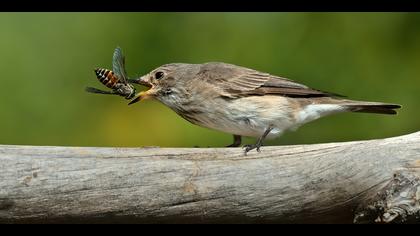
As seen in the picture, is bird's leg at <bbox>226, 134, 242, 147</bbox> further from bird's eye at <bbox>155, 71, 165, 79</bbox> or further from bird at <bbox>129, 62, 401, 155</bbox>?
bird's eye at <bbox>155, 71, 165, 79</bbox>

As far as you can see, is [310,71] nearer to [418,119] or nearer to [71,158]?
[418,119]

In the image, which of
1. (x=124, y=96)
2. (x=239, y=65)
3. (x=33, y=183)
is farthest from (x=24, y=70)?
(x=33, y=183)

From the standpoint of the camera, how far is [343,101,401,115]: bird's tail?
6.20 m

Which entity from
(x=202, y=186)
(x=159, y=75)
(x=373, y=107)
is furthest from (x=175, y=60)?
(x=202, y=186)

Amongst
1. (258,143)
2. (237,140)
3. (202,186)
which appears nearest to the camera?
(202,186)

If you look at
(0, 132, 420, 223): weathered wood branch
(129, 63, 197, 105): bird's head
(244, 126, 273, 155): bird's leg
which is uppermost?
(129, 63, 197, 105): bird's head

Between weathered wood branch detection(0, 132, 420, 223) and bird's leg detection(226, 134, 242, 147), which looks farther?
bird's leg detection(226, 134, 242, 147)

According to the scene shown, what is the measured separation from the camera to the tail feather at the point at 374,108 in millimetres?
6195

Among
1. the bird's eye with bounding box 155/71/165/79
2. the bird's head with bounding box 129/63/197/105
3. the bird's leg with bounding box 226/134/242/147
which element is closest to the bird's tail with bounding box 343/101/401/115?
the bird's leg with bounding box 226/134/242/147

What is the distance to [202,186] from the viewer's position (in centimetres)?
474

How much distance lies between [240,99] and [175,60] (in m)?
0.75

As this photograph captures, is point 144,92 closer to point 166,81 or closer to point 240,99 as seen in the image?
point 166,81

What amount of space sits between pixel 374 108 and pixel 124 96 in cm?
171

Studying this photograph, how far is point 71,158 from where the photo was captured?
4742 millimetres
